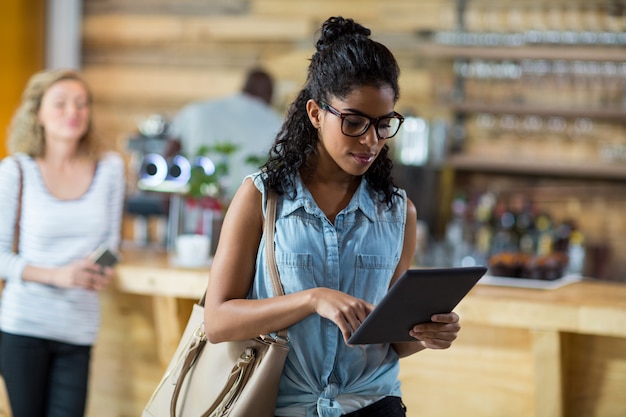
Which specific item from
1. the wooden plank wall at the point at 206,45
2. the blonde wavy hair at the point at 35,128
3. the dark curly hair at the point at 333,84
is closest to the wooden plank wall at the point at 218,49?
the wooden plank wall at the point at 206,45

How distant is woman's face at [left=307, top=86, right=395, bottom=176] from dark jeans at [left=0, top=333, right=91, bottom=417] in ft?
5.12

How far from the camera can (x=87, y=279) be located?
2.94 metres

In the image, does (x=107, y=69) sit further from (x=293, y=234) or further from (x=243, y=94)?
(x=293, y=234)

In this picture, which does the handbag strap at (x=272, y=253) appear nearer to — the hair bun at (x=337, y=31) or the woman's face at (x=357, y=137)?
the woman's face at (x=357, y=137)

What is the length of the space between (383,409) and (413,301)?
347 mm

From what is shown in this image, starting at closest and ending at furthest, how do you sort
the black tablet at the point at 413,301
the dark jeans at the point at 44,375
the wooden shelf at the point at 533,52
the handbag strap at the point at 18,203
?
the black tablet at the point at 413,301 → the dark jeans at the point at 44,375 → the handbag strap at the point at 18,203 → the wooden shelf at the point at 533,52

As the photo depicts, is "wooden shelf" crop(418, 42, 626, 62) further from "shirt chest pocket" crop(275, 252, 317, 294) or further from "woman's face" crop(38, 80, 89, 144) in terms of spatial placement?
"shirt chest pocket" crop(275, 252, 317, 294)

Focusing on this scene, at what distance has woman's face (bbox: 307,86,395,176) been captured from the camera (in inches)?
68.2

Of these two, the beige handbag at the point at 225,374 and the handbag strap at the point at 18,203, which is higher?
the handbag strap at the point at 18,203

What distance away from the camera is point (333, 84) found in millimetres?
1760

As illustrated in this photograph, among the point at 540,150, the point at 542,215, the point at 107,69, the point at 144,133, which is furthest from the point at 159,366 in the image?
the point at 107,69

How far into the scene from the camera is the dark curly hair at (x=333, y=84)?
174 cm

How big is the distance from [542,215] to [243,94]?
1.90 meters

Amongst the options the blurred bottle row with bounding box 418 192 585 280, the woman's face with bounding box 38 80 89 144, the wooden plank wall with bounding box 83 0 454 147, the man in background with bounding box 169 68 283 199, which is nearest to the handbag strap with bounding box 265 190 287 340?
the woman's face with bounding box 38 80 89 144
